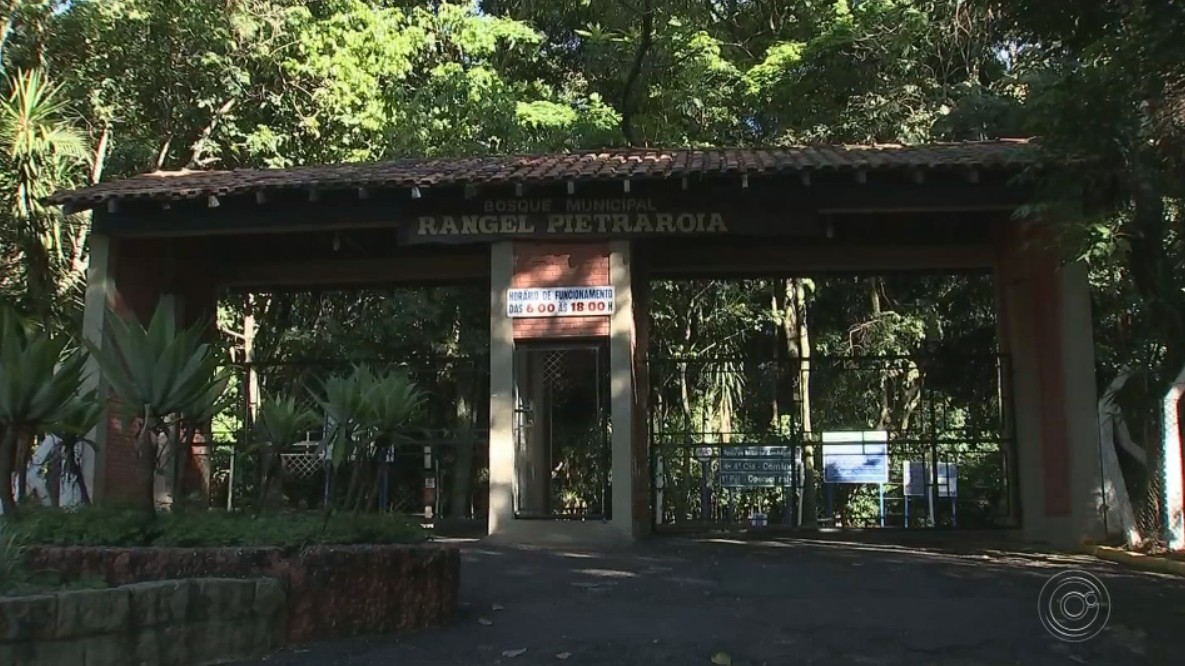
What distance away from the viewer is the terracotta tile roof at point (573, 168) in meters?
12.0

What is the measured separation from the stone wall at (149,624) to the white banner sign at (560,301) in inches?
255

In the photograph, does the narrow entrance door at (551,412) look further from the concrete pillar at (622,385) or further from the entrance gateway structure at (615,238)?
the concrete pillar at (622,385)

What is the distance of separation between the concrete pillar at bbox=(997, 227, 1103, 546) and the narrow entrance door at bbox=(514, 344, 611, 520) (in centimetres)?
521

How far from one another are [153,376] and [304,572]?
5.63 feet

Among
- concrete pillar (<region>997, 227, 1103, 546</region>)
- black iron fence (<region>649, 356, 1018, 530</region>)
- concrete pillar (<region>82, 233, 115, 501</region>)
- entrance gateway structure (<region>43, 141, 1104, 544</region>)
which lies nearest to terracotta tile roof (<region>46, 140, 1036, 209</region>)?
entrance gateway structure (<region>43, 141, 1104, 544</region>)

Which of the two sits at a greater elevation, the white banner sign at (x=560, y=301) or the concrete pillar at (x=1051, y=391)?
the white banner sign at (x=560, y=301)

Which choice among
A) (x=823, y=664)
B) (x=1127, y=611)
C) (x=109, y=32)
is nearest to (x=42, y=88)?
(x=109, y=32)

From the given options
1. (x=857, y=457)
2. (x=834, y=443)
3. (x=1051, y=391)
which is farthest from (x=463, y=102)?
(x=1051, y=391)

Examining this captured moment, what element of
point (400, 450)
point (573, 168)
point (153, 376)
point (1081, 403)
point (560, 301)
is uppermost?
point (573, 168)

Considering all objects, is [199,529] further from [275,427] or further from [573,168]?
[573,168]

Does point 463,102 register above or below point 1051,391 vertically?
above

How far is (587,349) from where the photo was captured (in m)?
12.9

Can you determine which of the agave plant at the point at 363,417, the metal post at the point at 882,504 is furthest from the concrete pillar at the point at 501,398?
the metal post at the point at 882,504

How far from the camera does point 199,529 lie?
7.20 meters
